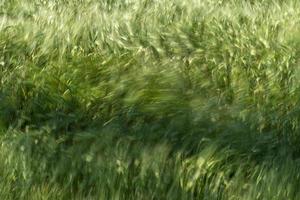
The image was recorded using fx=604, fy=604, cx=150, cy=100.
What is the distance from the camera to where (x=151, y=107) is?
10.4 ft

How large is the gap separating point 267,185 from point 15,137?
4.32 ft

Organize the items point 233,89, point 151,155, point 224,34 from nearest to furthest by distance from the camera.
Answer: point 151,155
point 233,89
point 224,34

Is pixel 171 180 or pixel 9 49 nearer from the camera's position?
pixel 171 180

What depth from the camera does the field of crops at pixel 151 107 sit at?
292 cm

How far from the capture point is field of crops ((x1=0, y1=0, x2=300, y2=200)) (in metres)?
2.92

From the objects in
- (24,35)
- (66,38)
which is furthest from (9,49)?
(66,38)

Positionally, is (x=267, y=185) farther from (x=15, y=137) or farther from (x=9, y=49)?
(x=9, y=49)

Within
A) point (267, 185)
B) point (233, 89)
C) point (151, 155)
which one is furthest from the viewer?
point (233, 89)

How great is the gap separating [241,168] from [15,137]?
118 cm

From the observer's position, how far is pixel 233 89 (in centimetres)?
323

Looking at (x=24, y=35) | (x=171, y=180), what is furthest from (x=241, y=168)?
(x=24, y=35)

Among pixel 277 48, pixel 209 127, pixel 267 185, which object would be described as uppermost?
pixel 277 48

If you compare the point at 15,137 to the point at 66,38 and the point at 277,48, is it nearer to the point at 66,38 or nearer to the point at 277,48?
the point at 66,38

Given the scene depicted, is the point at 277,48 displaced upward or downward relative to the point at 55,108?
upward
